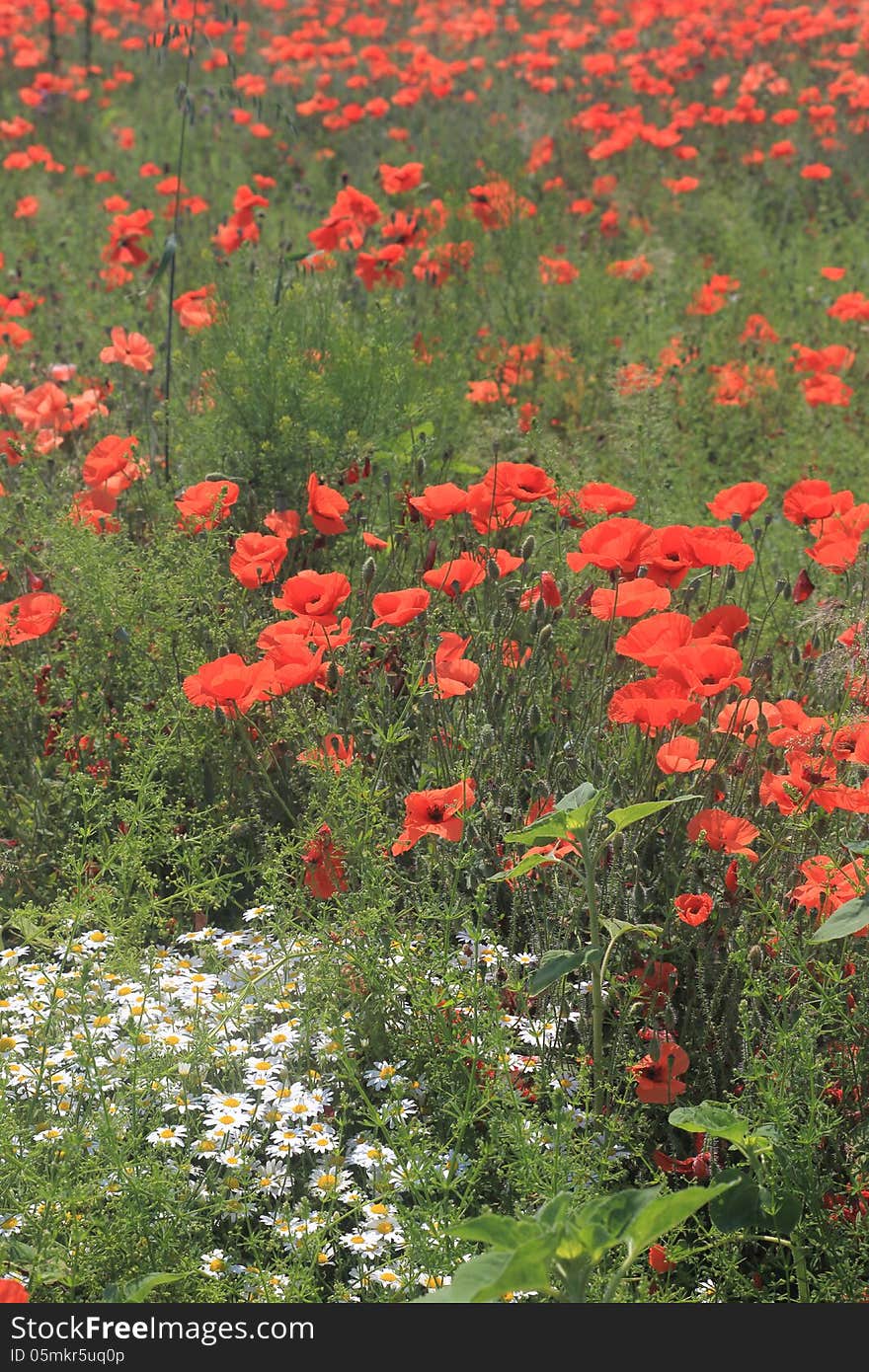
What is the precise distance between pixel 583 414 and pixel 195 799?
2815 millimetres

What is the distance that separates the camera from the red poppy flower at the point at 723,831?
2.29 meters

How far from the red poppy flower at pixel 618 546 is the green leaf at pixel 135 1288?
1.40m

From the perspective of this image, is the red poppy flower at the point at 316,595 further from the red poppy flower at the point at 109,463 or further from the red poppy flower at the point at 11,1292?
the red poppy flower at the point at 11,1292

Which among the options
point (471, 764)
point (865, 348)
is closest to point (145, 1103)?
point (471, 764)

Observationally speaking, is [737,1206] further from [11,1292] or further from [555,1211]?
[11,1292]

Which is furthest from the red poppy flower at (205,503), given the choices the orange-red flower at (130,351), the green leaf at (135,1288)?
the green leaf at (135,1288)

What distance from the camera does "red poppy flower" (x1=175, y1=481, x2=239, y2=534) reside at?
10.3 ft

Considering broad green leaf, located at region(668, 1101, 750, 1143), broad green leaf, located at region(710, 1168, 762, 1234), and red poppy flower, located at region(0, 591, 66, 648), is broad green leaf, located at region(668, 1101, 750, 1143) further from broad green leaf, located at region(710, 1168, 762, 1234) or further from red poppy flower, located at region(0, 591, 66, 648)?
red poppy flower, located at region(0, 591, 66, 648)

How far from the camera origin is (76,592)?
327cm

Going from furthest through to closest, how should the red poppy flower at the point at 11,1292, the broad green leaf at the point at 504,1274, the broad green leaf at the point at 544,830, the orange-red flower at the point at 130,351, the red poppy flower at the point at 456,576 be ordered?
the orange-red flower at the point at 130,351 → the red poppy flower at the point at 456,576 → the broad green leaf at the point at 544,830 → the red poppy flower at the point at 11,1292 → the broad green leaf at the point at 504,1274

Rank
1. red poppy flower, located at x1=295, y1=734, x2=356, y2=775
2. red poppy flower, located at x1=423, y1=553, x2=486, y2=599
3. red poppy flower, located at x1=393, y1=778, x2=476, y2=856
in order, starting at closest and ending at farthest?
red poppy flower, located at x1=393, y1=778, x2=476, y2=856, red poppy flower, located at x1=295, y1=734, x2=356, y2=775, red poppy flower, located at x1=423, y1=553, x2=486, y2=599

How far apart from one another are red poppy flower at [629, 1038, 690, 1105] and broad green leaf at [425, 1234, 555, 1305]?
650mm

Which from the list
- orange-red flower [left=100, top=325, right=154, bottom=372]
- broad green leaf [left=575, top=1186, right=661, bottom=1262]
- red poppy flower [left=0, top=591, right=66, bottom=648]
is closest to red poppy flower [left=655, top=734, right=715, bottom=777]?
broad green leaf [left=575, top=1186, right=661, bottom=1262]

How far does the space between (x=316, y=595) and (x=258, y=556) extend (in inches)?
8.7
